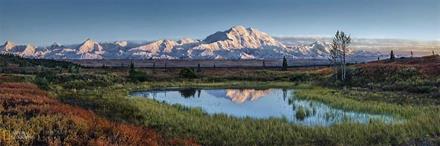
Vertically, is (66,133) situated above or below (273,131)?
above

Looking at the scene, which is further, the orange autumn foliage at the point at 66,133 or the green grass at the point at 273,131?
the green grass at the point at 273,131

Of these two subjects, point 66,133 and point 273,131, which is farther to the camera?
point 273,131

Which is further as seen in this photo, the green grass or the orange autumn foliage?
the green grass

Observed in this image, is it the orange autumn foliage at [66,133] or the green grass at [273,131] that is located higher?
the orange autumn foliage at [66,133]

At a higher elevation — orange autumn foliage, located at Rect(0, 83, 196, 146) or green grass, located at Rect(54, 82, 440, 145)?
orange autumn foliage, located at Rect(0, 83, 196, 146)

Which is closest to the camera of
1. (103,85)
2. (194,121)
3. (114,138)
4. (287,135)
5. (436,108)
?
(114,138)

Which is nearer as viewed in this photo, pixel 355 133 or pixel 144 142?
pixel 144 142

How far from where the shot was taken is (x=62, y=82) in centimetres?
7038

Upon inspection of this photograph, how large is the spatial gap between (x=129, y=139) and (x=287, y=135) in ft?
27.2

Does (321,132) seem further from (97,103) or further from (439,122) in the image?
(97,103)

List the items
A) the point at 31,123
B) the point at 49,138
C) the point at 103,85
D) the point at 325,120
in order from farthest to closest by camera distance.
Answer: the point at 103,85 < the point at 325,120 < the point at 31,123 < the point at 49,138

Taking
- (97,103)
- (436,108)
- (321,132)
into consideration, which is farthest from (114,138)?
(436,108)

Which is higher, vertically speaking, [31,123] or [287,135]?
[31,123]

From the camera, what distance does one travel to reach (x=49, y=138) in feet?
44.8
